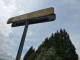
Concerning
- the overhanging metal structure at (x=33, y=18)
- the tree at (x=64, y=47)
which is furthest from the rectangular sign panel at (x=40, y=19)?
the tree at (x=64, y=47)

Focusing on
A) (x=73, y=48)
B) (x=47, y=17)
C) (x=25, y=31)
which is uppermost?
(x=73, y=48)

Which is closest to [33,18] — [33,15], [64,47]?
[33,15]

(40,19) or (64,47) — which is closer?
(40,19)

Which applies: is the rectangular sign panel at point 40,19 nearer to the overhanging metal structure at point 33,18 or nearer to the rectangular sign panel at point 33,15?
the overhanging metal structure at point 33,18

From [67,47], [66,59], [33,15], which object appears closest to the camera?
[33,15]

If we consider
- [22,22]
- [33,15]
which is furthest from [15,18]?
[33,15]

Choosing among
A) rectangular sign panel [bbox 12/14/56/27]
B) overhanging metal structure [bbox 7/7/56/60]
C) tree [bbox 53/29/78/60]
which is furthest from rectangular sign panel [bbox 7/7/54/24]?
tree [bbox 53/29/78/60]

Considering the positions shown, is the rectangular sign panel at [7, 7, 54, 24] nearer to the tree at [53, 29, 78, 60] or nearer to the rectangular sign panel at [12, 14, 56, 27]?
the rectangular sign panel at [12, 14, 56, 27]

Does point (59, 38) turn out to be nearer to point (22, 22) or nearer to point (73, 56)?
point (73, 56)

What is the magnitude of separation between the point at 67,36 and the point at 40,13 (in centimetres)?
2317

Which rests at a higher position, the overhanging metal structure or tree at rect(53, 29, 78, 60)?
tree at rect(53, 29, 78, 60)

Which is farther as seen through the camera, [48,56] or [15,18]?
[48,56]

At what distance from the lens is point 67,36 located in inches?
1021

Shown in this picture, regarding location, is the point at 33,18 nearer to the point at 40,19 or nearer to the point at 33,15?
the point at 33,15
